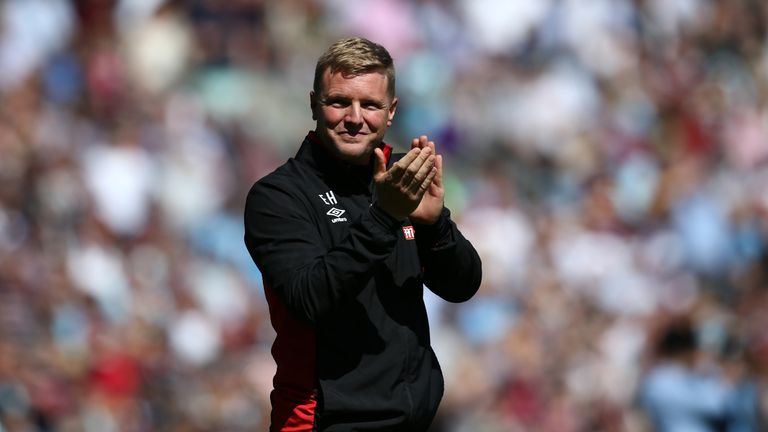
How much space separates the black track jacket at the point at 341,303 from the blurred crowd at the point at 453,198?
13.8 feet

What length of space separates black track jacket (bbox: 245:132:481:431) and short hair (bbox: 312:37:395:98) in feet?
0.70

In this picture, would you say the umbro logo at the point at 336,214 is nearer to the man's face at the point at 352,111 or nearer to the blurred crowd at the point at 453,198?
the man's face at the point at 352,111

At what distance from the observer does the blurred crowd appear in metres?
7.97

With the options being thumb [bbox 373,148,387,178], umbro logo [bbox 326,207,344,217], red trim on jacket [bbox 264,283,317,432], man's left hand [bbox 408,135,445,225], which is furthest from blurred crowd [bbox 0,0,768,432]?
thumb [bbox 373,148,387,178]

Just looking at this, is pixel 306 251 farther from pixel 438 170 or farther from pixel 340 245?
pixel 438 170

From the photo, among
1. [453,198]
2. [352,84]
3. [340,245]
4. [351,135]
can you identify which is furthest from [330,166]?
[453,198]

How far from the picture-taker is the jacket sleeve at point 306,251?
126 inches

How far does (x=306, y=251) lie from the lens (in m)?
3.34

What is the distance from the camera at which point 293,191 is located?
3.48 metres

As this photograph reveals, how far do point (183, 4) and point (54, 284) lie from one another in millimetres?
2306

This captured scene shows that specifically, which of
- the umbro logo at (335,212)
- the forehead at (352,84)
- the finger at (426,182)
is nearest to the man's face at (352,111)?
the forehead at (352,84)

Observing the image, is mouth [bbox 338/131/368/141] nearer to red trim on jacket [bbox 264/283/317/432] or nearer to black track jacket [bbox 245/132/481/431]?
black track jacket [bbox 245/132/481/431]

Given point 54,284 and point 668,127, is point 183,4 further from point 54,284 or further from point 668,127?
point 668,127

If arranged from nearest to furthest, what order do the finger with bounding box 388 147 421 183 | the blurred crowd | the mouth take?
Answer: the finger with bounding box 388 147 421 183 < the mouth < the blurred crowd
